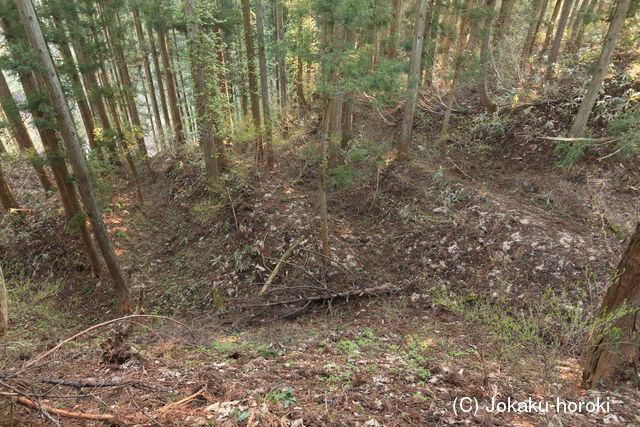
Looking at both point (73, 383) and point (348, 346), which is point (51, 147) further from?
point (348, 346)

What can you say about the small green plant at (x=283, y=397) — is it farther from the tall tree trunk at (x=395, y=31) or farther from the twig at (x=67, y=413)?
the tall tree trunk at (x=395, y=31)

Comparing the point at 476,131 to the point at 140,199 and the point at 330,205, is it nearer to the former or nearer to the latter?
the point at 330,205

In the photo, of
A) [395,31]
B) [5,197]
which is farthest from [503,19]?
[5,197]

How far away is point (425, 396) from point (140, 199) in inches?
Answer: 528

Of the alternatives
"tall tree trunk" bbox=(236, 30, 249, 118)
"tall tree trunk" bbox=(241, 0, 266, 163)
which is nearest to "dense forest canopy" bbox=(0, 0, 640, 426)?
"tall tree trunk" bbox=(241, 0, 266, 163)

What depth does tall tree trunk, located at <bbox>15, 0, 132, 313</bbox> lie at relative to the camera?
5.44 meters

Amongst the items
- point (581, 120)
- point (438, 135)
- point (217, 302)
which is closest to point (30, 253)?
point (217, 302)

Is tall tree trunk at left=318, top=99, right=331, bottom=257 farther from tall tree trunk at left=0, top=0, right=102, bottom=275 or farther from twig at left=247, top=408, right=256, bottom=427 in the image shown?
tall tree trunk at left=0, top=0, right=102, bottom=275

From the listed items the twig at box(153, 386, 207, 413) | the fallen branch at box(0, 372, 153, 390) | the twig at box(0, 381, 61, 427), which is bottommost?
the twig at box(153, 386, 207, 413)

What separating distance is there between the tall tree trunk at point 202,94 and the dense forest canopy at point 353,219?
7 cm

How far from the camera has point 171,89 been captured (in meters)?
15.6

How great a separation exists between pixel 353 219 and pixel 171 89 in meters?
11.7

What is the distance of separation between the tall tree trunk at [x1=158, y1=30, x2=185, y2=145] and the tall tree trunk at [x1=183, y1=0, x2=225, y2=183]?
472cm

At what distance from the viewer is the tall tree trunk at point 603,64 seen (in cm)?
815
